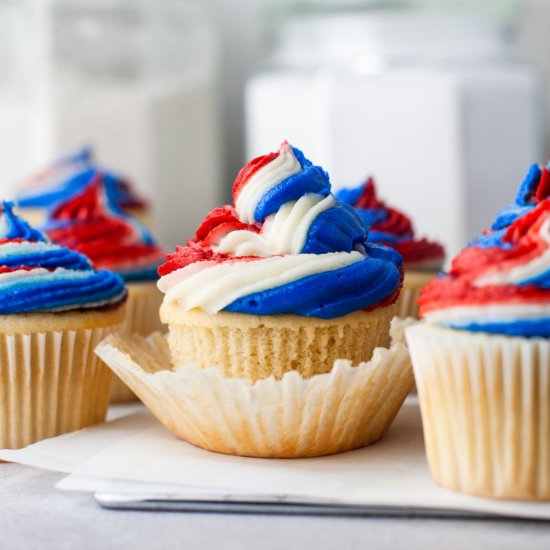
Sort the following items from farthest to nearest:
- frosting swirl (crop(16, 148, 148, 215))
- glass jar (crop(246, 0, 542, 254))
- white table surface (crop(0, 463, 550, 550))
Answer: glass jar (crop(246, 0, 542, 254)), frosting swirl (crop(16, 148, 148, 215)), white table surface (crop(0, 463, 550, 550))

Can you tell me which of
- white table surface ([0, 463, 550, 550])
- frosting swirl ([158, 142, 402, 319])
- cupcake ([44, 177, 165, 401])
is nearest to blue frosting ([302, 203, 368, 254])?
frosting swirl ([158, 142, 402, 319])

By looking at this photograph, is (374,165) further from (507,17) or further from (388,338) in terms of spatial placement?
(388,338)

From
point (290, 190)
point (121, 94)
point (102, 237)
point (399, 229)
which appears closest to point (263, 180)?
point (290, 190)

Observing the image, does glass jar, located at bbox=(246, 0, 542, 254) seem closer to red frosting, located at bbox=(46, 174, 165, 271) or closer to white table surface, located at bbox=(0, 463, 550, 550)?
red frosting, located at bbox=(46, 174, 165, 271)

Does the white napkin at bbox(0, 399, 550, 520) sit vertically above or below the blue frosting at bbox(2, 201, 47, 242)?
below

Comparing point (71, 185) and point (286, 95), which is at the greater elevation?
point (286, 95)

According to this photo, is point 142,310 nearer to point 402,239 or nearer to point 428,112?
point 402,239

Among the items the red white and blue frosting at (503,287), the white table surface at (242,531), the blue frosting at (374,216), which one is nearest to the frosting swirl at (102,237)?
the blue frosting at (374,216)
